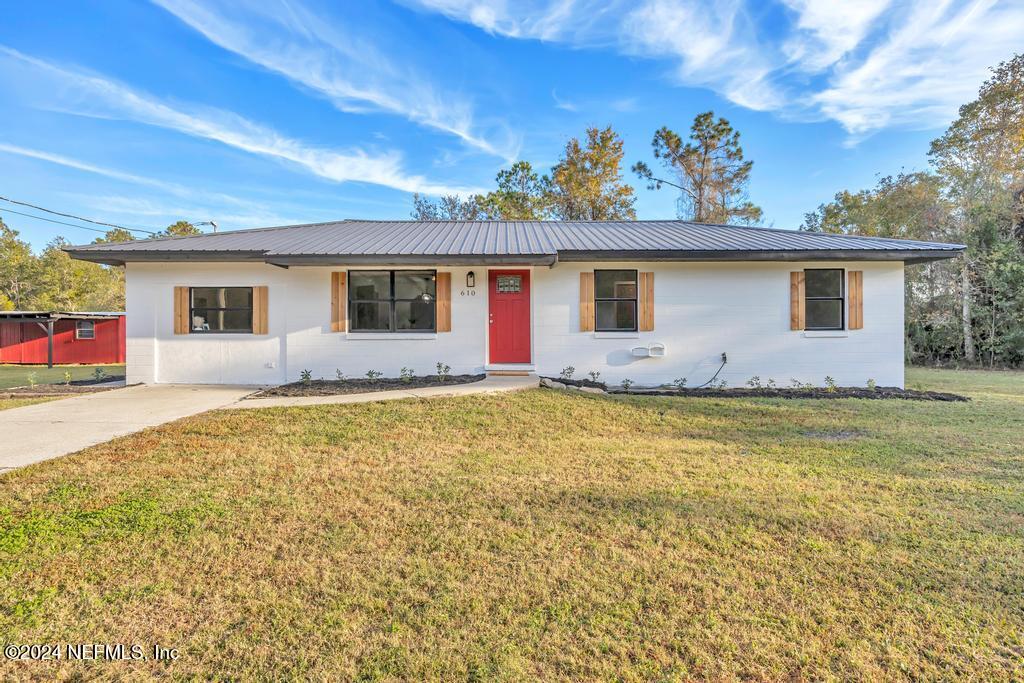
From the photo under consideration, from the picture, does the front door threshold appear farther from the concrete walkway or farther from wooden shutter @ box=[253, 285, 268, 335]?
wooden shutter @ box=[253, 285, 268, 335]

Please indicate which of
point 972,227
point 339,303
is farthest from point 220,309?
point 972,227

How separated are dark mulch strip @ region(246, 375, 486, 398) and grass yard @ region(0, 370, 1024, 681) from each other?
3.01 metres

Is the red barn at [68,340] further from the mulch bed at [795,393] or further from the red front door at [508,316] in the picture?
the mulch bed at [795,393]

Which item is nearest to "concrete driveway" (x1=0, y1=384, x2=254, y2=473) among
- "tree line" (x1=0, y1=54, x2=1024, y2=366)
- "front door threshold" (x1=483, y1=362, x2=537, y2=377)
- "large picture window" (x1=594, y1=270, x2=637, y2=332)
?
"front door threshold" (x1=483, y1=362, x2=537, y2=377)

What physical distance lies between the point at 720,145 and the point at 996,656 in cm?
2293

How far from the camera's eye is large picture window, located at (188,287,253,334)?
30.6 feet

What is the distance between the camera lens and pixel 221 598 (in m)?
2.19

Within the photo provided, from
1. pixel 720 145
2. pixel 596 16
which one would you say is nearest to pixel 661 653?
pixel 596 16

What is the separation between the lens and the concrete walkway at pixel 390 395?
6974 millimetres

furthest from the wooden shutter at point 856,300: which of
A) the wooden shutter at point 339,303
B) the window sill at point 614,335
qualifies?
the wooden shutter at point 339,303

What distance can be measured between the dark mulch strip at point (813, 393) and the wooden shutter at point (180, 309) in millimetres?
8818

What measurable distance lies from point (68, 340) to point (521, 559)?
924 inches

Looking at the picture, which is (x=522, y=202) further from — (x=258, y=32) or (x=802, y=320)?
(x=802, y=320)

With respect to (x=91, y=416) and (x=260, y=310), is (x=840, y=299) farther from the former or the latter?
(x=91, y=416)
